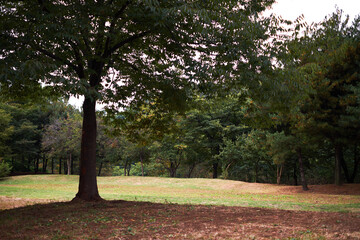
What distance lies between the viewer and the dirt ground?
5695 millimetres

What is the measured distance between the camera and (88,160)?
1022cm

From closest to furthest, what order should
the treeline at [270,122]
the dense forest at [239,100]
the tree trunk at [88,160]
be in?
the dense forest at [239,100] → the treeline at [270,122] → the tree trunk at [88,160]

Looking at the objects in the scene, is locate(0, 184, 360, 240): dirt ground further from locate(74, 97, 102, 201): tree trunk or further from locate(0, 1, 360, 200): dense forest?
locate(0, 1, 360, 200): dense forest

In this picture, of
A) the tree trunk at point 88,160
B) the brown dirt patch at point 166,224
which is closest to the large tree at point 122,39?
the tree trunk at point 88,160

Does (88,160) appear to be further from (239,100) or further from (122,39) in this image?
(239,100)

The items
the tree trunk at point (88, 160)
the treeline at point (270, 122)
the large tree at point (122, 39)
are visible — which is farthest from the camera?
the tree trunk at point (88, 160)

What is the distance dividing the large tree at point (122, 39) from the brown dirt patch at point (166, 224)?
2719 millimetres

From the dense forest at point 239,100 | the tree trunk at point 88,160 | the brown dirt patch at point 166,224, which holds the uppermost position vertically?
the dense forest at point 239,100

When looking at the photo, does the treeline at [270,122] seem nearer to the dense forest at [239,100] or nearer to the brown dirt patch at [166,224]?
the dense forest at [239,100]

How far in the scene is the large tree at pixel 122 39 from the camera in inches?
266

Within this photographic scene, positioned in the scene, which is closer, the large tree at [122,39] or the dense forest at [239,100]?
the large tree at [122,39]

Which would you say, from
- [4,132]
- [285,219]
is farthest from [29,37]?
[4,132]

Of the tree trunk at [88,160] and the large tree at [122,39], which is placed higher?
the large tree at [122,39]

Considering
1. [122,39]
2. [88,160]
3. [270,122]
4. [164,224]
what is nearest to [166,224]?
[164,224]
